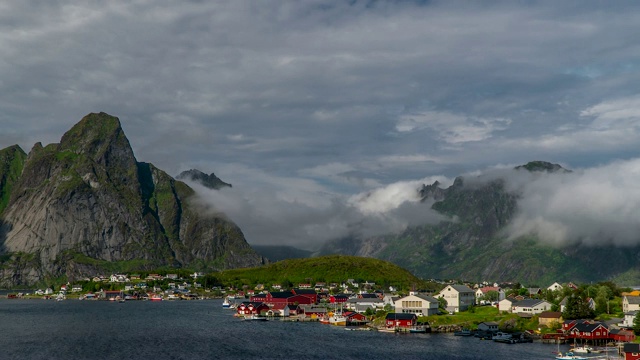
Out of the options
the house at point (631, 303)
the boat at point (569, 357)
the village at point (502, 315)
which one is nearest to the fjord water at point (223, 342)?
the boat at point (569, 357)

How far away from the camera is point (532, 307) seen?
134 m

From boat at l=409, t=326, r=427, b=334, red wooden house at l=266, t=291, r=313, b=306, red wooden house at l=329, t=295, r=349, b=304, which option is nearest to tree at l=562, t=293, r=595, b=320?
boat at l=409, t=326, r=427, b=334

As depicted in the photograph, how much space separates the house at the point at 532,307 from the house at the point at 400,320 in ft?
70.5

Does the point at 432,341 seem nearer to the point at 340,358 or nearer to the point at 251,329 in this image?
the point at 340,358

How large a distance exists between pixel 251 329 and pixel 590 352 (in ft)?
199

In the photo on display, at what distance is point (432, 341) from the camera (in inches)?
4338

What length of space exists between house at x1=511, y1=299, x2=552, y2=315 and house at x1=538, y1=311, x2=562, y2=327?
10728mm

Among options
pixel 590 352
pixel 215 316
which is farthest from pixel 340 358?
pixel 215 316

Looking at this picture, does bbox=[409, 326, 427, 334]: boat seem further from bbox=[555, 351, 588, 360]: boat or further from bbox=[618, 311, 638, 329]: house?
bbox=[555, 351, 588, 360]: boat

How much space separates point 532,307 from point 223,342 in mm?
63636

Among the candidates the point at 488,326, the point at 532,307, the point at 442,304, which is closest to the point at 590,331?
the point at 488,326

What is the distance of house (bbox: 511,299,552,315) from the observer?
13400 cm

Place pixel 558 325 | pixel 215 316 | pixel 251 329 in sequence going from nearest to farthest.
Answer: pixel 558 325 < pixel 251 329 < pixel 215 316

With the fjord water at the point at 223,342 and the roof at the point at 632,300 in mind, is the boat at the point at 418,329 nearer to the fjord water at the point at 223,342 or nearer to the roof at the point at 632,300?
the fjord water at the point at 223,342
